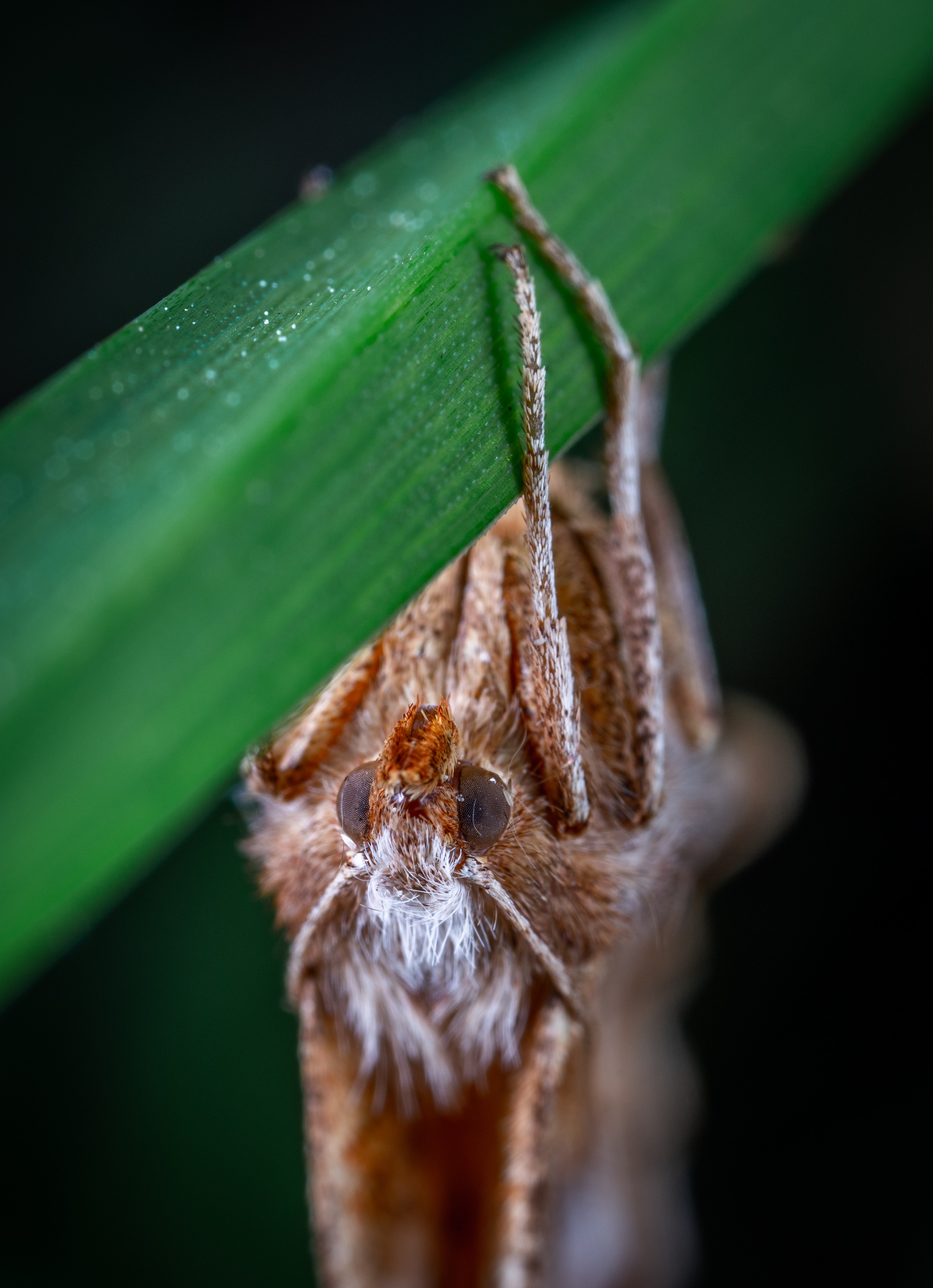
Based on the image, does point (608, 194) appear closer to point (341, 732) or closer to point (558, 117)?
point (558, 117)

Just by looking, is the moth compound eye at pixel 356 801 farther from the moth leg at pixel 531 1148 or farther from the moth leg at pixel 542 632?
the moth leg at pixel 531 1148

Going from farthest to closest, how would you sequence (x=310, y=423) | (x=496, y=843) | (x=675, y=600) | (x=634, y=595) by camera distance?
1. (x=675, y=600)
2. (x=634, y=595)
3. (x=496, y=843)
4. (x=310, y=423)

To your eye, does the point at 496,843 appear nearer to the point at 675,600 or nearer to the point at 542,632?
the point at 542,632

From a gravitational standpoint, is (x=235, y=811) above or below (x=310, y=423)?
above

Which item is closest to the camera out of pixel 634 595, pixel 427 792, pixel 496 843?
pixel 427 792

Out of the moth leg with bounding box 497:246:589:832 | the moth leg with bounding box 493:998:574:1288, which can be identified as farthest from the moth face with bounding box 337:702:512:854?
the moth leg with bounding box 493:998:574:1288

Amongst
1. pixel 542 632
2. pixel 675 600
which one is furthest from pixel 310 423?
pixel 675 600

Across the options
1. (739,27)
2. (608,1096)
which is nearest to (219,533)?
(739,27)

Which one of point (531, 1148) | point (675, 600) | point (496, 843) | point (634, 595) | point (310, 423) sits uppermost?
point (675, 600)
